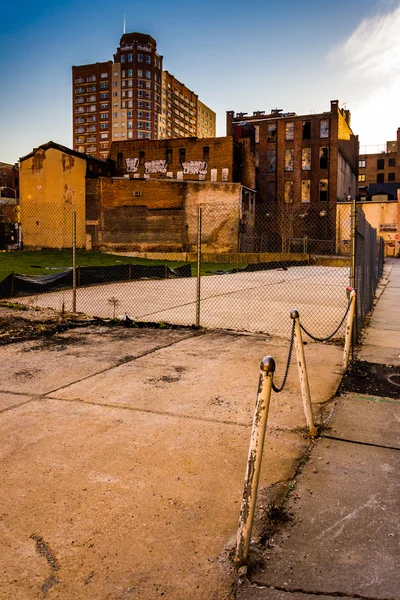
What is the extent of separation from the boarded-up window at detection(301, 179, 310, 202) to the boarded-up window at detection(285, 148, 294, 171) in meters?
2.60

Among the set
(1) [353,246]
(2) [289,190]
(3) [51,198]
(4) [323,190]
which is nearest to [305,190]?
(2) [289,190]

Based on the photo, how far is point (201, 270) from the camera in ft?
111

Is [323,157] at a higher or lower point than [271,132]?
lower

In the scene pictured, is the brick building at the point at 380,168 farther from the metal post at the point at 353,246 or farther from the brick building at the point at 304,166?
the metal post at the point at 353,246

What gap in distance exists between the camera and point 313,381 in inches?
242

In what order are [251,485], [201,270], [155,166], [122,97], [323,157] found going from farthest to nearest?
[122,97]
[323,157]
[155,166]
[201,270]
[251,485]

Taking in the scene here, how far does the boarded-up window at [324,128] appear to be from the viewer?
6291 centimetres

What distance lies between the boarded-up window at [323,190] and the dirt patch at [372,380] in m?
59.8

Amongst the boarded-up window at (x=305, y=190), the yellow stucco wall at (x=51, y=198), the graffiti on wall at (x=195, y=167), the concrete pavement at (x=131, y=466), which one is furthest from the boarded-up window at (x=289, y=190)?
the concrete pavement at (x=131, y=466)

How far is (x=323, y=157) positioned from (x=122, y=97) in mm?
85011

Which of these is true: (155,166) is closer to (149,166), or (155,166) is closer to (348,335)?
(149,166)

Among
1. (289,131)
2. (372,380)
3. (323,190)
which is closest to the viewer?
(372,380)

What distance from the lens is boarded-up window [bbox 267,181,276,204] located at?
66125 millimetres

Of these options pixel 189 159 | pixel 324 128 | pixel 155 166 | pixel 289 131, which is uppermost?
pixel 289 131
